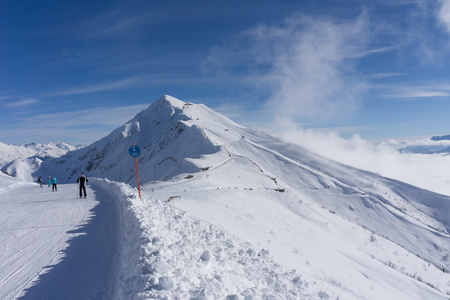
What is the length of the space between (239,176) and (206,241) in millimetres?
27159

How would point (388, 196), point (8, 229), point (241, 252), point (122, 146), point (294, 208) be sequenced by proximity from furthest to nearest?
point (122, 146) < point (388, 196) < point (294, 208) < point (8, 229) < point (241, 252)

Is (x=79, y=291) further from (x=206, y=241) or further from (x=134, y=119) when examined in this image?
(x=134, y=119)

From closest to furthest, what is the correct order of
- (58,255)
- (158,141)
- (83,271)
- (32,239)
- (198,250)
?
(83,271) < (198,250) < (58,255) < (32,239) < (158,141)

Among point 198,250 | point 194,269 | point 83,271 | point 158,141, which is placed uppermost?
point 158,141

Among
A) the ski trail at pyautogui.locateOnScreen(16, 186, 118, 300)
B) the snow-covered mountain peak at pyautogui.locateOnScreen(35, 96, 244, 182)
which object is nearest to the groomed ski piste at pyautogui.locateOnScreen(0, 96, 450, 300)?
the ski trail at pyautogui.locateOnScreen(16, 186, 118, 300)

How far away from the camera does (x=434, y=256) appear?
1198 inches

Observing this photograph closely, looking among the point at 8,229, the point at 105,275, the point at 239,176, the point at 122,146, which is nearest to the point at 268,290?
the point at 105,275

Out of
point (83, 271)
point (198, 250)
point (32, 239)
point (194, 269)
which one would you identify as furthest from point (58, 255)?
point (194, 269)

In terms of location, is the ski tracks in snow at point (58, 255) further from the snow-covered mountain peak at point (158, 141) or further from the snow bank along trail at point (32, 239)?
the snow-covered mountain peak at point (158, 141)

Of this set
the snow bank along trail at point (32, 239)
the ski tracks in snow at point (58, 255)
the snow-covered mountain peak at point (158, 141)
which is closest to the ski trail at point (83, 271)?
the ski tracks in snow at point (58, 255)

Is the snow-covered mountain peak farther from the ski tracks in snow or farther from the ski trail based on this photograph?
the ski trail

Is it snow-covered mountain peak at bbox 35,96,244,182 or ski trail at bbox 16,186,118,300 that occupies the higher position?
snow-covered mountain peak at bbox 35,96,244,182

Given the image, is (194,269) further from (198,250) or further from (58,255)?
(58,255)

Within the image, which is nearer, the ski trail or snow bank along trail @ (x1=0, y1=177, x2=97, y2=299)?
the ski trail
